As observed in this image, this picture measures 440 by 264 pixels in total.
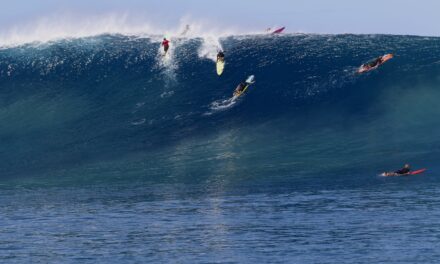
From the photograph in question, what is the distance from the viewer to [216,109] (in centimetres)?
4759

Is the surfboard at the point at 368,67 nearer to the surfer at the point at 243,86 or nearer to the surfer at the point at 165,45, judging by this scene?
the surfer at the point at 243,86

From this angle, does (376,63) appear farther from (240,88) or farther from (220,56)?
(220,56)

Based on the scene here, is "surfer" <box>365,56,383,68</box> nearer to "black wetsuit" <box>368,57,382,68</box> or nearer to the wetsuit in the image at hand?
"black wetsuit" <box>368,57,382,68</box>

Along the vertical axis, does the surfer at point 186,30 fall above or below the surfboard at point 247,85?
above

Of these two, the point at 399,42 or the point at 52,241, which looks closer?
the point at 52,241

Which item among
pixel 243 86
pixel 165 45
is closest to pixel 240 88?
pixel 243 86

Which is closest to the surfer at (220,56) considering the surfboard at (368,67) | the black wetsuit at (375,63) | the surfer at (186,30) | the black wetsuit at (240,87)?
the black wetsuit at (240,87)

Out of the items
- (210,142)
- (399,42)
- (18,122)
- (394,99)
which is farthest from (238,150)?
(399,42)

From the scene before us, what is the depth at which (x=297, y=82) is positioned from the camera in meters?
50.1

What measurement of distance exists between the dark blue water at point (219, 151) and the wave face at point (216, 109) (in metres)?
0.12

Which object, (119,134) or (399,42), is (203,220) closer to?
(119,134)

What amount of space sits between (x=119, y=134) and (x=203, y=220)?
54.1ft

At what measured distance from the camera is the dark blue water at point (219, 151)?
27766mm

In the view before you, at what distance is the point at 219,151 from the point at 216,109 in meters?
5.49
